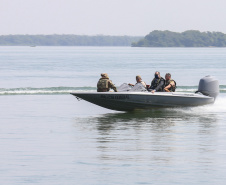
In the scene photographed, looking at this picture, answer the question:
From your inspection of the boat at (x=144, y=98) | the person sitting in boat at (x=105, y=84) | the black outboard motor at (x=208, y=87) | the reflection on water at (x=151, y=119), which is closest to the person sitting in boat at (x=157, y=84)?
the boat at (x=144, y=98)

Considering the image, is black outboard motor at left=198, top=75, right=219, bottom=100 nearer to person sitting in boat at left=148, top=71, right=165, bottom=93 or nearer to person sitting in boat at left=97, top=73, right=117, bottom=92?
person sitting in boat at left=148, top=71, right=165, bottom=93

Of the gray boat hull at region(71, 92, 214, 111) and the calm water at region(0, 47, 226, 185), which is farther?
the gray boat hull at region(71, 92, 214, 111)

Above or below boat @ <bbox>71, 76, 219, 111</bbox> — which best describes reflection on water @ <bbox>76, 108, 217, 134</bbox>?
below

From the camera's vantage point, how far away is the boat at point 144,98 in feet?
79.7

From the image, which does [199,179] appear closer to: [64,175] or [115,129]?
[64,175]

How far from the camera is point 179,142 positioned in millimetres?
16516

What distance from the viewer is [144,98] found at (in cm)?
2453

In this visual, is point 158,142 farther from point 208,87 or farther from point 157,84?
point 208,87

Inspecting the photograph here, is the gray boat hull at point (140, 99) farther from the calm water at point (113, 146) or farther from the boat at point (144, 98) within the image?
the calm water at point (113, 146)

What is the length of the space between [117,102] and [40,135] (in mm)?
7076

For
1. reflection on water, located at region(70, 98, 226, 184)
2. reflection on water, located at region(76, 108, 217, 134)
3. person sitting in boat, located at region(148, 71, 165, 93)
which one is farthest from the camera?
person sitting in boat, located at region(148, 71, 165, 93)

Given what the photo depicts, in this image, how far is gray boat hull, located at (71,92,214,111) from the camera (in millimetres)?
24234

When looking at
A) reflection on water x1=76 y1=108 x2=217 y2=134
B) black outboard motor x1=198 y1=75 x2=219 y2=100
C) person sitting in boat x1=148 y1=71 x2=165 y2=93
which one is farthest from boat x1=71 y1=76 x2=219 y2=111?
reflection on water x1=76 y1=108 x2=217 y2=134

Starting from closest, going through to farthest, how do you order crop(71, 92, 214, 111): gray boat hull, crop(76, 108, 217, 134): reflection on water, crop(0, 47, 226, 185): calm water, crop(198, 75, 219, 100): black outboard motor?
crop(0, 47, 226, 185): calm water
crop(76, 108, 217, 134): reflection on water
crop(71, 92, 214, 111): gray boat hull
crop(198, 75, 219, 100): black outboard motor
